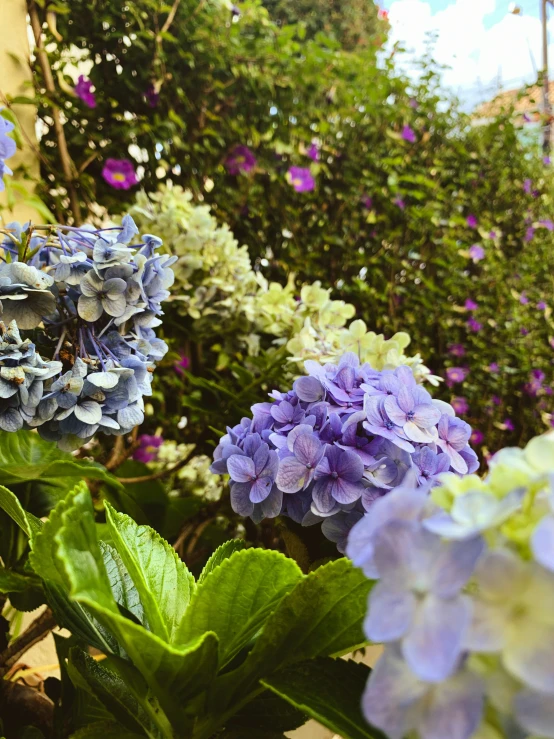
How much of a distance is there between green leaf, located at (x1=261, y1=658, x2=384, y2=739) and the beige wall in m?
1.20

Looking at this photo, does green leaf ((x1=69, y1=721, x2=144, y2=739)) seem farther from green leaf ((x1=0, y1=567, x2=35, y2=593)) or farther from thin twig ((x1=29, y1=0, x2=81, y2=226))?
thin twig ((x1=29, y1=0, x2=81, y2=226))

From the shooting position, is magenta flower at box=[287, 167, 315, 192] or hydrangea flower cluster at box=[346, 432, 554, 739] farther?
magenta flower at box=[287, 167, 315, 192]

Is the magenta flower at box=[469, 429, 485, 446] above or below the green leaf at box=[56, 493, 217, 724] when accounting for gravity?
below

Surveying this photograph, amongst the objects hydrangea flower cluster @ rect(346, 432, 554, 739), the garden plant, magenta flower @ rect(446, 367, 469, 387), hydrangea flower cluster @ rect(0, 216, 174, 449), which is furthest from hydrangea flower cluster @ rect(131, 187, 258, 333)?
magenta flower @ rect(446, 367, 469, 387)

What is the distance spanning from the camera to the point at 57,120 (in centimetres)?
134

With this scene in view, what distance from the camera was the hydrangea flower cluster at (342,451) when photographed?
50 cm

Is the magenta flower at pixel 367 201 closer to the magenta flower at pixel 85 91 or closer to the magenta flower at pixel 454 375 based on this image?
the magenta flower at pixel 454 375

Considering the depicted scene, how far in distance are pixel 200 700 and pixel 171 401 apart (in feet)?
3.80

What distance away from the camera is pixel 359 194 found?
175cm

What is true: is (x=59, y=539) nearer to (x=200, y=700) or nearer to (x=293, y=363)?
(x=200, y=700)

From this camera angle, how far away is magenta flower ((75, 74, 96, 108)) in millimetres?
1382

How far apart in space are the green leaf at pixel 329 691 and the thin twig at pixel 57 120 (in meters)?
1.27

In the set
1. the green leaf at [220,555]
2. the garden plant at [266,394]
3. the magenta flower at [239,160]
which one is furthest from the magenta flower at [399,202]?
the green leaf at [220,555]

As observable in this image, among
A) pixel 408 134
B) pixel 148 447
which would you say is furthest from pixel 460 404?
pixel 148 447
